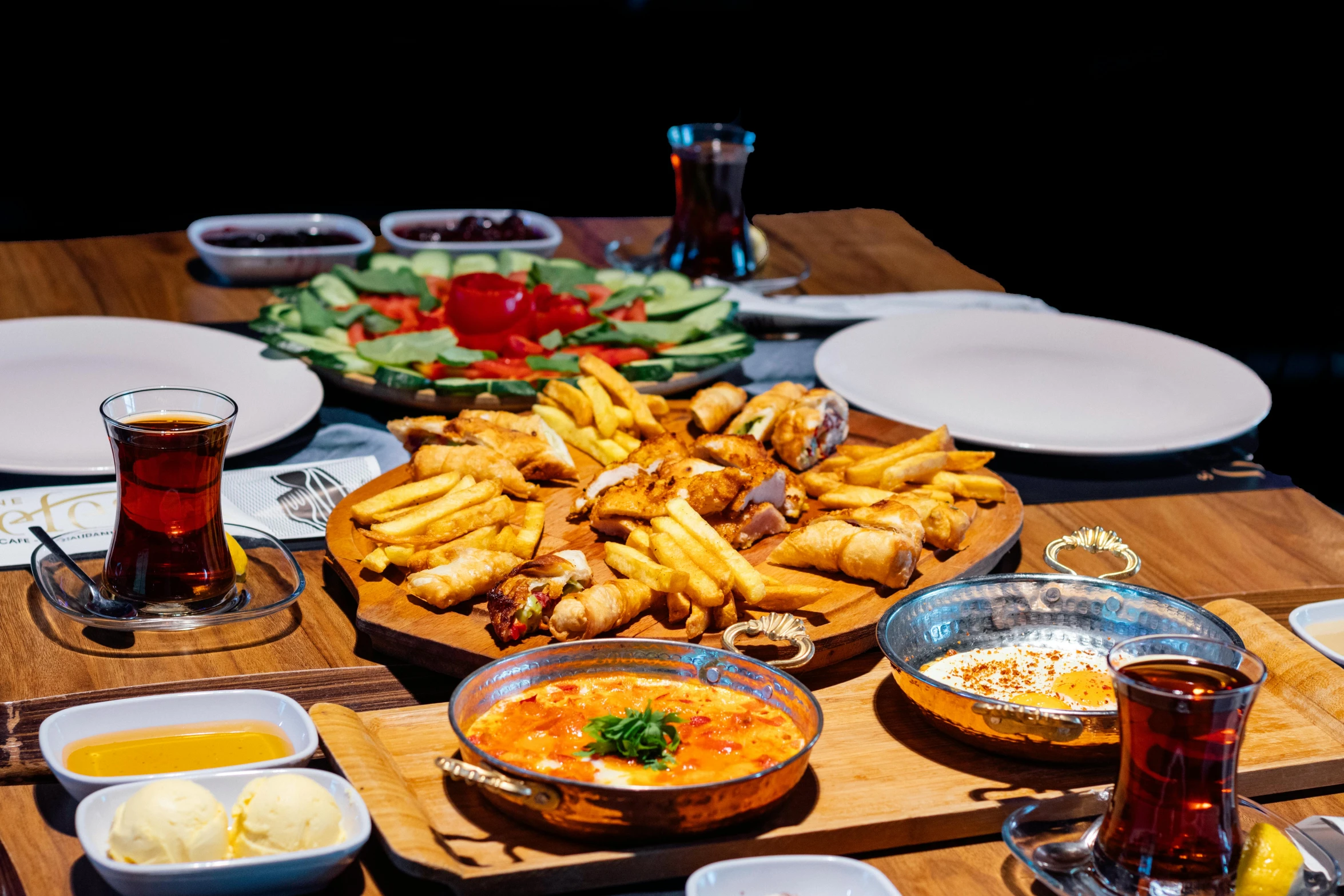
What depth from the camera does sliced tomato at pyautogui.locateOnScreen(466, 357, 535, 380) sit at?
306 cm

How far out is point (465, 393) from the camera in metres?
2.96

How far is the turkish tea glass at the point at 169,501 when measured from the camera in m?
1.99

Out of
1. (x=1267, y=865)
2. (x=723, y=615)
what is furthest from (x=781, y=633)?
(x=1267, y=865)

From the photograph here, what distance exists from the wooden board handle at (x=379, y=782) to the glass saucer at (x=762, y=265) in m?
2.46

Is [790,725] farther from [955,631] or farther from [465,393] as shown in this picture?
[465,393]

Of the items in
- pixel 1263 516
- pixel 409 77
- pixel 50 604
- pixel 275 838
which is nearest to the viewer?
pixel 275 838

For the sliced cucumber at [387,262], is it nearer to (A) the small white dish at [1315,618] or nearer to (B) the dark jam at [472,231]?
(B) the dark jam at [472,231]

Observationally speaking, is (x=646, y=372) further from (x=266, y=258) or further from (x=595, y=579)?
(x=266, y=258)

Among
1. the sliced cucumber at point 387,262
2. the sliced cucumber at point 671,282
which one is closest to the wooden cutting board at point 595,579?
the sliced cucumber at point 671,282

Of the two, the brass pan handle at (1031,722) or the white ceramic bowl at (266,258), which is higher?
the brass pan handle at (1031,722)

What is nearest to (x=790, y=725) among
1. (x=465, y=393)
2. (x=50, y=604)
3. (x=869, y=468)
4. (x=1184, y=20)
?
(x=869, y=468)

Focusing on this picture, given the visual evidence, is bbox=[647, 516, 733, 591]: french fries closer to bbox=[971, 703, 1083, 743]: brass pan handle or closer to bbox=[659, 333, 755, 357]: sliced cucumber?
bbox=[971, 703, 1083, 743]: brass pan handle

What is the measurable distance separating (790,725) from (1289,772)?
706 millimetres

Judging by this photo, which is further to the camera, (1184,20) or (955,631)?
(1184,20)
